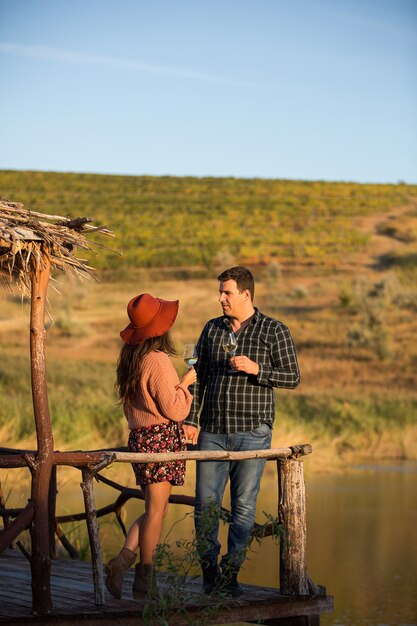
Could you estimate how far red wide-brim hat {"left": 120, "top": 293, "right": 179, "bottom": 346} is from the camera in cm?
611

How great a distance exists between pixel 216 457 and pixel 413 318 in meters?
28.1

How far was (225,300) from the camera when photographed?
20.7 feet

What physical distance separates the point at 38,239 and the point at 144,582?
170cm

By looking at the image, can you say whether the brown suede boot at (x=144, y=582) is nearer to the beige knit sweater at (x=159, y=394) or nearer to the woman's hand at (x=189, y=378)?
the beige knit sweater at (x=159, y=394)

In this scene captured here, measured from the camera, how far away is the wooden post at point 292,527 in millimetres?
6578

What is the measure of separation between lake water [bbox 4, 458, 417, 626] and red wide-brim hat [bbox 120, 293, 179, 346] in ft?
10.0

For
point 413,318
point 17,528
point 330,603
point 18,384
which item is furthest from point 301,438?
point 413,318


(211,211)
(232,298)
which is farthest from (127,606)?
(211,211)

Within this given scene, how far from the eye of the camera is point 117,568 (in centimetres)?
597

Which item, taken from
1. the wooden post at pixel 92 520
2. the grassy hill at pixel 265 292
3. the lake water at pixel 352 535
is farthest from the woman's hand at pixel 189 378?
the grassy hill at pixel 265 292

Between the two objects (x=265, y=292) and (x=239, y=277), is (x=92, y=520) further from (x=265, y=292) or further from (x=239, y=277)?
(x=265, y=292)

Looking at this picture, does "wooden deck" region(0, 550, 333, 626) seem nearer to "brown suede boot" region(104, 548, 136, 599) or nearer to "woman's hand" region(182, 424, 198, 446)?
"brown suede boot" region(104, 548, 136, 599)

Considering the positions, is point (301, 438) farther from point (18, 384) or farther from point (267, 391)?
point (267, 391)

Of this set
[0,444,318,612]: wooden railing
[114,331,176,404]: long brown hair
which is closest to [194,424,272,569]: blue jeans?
[0,444,318,612]: wooden railing
